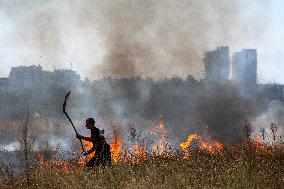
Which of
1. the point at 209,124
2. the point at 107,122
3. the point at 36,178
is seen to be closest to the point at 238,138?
the point at 209,124

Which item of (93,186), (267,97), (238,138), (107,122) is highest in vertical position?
(267,97)

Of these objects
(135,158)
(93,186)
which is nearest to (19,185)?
(93,186)

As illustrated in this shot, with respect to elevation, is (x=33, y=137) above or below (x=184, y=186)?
above

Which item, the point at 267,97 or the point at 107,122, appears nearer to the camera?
the point at 107,122

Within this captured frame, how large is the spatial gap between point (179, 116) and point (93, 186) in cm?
5792

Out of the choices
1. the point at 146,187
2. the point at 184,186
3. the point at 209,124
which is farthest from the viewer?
the point at 209,124

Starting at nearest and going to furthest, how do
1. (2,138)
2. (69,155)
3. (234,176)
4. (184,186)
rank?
1. (184,186)
2. (234,176)
3. (69,155)
4. (2,138)

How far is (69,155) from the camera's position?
1129 cm

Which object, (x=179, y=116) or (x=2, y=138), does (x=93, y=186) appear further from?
(x=2, y=138)

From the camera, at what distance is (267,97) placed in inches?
2559

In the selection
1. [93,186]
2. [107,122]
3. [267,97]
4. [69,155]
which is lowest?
[93,186]

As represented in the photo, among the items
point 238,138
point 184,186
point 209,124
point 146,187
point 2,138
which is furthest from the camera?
point 2,138

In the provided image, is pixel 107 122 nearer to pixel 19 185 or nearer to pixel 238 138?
pixel 238 138

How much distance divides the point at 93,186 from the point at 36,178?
2.05 meters
